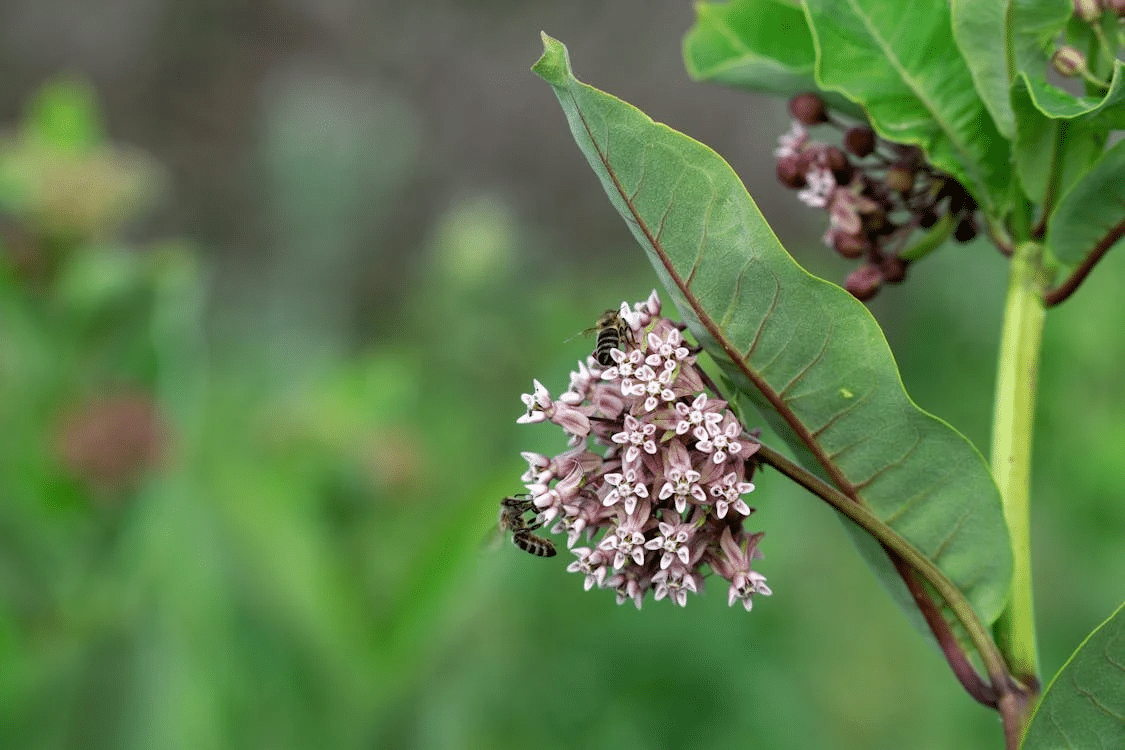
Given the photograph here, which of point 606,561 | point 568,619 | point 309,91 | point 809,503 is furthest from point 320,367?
point 606,561

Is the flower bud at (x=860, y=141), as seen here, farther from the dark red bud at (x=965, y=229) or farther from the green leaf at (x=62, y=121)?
the green leaf at (x=62, y=121)

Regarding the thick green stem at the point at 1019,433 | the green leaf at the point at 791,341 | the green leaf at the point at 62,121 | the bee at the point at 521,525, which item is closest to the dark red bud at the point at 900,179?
the thick green stem at the point at 1019,433

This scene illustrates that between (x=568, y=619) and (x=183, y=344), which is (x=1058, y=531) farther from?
(x=183, y=344)

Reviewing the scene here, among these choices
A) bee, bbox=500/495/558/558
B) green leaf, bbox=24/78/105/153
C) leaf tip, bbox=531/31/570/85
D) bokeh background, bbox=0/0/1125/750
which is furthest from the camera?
green leaf, bbox=24/78/105/153

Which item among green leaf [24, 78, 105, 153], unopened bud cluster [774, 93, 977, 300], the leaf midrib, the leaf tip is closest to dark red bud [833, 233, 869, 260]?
unopened bud cluster [774, 93, 977, 300]

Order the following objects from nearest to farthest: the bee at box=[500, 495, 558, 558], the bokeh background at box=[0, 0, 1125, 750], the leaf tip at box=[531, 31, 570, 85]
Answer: the leaf tip at box=[531, 31, 570, 85] < the bee at box=[500, 495, 558, 558] < the bokeh background at box=[0, 0, 1125, 750]

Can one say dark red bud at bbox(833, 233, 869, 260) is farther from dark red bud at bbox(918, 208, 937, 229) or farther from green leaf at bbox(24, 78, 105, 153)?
green leaf at bbox(24, 78, 105, 153)

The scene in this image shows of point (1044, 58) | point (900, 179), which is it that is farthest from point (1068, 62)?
point (900, 179)
